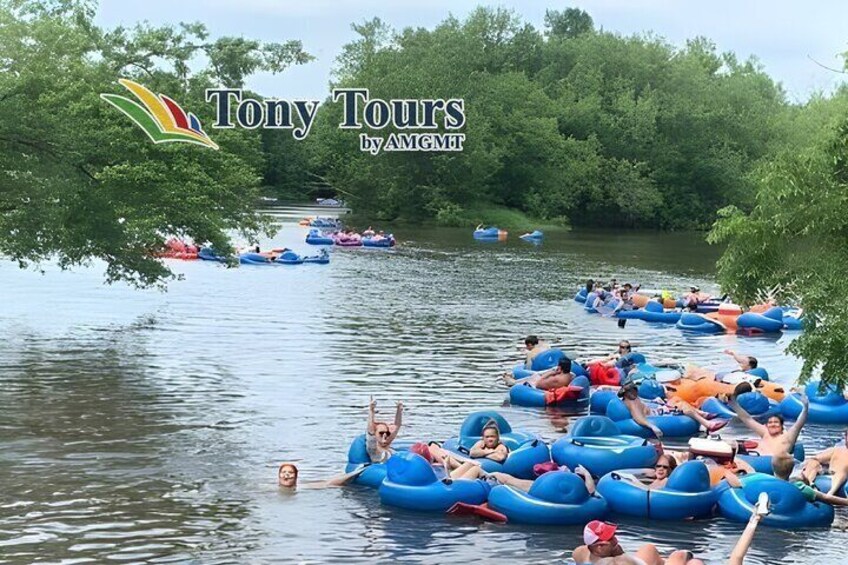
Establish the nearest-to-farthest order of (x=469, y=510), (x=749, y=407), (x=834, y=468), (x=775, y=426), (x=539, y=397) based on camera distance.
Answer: (x=469, y=510) < (x=834, y=468) < (x=775, y=426) < (x=749, y=407) < (x=539, y=397)

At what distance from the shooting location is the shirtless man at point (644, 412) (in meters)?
17.6

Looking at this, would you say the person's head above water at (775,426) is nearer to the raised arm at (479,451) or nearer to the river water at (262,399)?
the river water at (262,399)

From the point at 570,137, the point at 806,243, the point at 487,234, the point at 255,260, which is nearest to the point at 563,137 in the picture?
the point at 570,137

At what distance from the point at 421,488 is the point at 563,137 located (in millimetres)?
69843

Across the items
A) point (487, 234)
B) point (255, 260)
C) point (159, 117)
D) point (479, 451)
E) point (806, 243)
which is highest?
point (159, 117)

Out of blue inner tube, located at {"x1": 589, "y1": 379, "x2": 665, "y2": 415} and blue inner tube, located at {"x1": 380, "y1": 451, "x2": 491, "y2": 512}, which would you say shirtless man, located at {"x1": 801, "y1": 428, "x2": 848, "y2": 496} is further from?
blue inner tube, located at {"x1": 589, "y1": 379, "x2": 665, "y2": 415}

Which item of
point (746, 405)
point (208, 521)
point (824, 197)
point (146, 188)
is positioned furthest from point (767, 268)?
point (146, 188)

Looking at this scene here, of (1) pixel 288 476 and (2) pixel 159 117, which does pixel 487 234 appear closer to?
(2) pixel 159 117

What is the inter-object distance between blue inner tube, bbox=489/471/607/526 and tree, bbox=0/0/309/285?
13.5 meters

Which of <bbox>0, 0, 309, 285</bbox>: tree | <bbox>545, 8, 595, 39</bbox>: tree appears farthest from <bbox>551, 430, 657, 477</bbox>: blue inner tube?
<bbox>545, 8, 595, 39</bbox>: tree

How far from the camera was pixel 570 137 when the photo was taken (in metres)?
82.0

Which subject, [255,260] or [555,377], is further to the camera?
[255,260]

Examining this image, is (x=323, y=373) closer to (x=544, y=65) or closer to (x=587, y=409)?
(x=587, y=409)

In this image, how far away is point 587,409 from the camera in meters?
20.2
